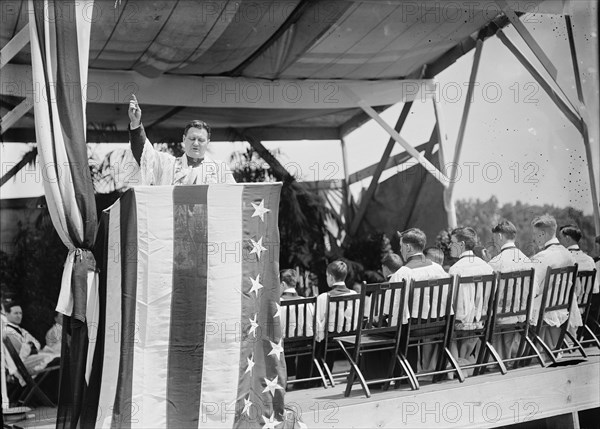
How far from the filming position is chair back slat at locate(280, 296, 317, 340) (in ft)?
16.4

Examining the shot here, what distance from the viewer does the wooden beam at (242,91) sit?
7.48m

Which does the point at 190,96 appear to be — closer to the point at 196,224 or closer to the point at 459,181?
the point at 459,181

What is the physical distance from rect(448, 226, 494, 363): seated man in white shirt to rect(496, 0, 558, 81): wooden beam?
1633 millimetres

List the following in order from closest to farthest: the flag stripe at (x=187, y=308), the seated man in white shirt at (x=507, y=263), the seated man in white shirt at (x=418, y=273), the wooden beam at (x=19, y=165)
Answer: the flag stripe at (x=187, y=308) < the seated man in white shirt at (x=418, y=273) < the seated man in white shirt at (x=507, y=263) < the wooden beam at (x=19, y=165)

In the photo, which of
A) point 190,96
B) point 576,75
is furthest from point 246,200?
point 190,96

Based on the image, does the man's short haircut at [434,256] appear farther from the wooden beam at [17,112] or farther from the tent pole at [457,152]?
the wooden beam at [17,112]

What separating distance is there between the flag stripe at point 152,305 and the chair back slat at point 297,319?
1331 mm

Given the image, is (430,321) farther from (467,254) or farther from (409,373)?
(467,254)

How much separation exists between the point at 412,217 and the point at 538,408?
335 centimetres

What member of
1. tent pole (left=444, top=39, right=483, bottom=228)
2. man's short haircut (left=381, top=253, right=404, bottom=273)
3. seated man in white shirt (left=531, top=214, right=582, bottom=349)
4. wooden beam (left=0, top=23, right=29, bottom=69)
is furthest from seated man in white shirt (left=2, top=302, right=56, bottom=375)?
tent pole (left=444, top=39, right=483, bottom=228)

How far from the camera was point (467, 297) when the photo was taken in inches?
209

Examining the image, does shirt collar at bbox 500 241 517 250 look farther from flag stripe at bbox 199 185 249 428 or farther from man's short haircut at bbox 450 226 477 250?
flag stripe at bbox 199 185 249 428

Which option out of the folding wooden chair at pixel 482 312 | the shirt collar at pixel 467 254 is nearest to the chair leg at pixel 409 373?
the folding wooden chair at pixel 482 312

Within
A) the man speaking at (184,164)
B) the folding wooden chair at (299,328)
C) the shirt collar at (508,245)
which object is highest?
the man speaking at (184,164)
